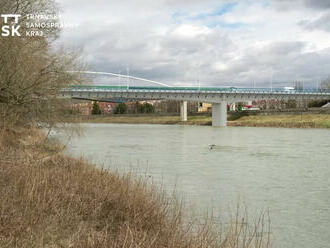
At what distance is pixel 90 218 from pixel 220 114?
62.0m

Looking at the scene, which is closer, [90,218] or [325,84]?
[90,218]

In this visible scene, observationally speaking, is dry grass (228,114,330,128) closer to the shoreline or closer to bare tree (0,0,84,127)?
the shoreline

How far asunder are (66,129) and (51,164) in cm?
752

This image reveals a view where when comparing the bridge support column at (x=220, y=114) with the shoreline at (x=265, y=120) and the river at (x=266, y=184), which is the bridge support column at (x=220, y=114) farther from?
the river at (x=266, y=184)

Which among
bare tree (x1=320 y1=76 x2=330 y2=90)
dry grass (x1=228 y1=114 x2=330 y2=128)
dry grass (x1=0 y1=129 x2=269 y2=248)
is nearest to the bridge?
dry grass (x1=228 y1=114 x2=330 y2=128)

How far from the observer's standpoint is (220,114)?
6812 centimetres

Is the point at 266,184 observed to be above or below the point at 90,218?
below

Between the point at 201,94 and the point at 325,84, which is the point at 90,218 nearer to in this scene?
the point at 201,94

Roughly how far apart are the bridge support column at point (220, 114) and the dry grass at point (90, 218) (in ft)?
192

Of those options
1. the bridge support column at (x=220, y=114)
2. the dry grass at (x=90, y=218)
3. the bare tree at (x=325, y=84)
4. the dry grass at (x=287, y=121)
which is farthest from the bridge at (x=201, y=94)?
the dry grass at (x=90, y=218)

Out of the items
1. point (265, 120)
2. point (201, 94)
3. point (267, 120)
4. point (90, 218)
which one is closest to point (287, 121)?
point (267, 120)

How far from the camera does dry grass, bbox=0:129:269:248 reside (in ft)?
17.9

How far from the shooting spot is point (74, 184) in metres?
9.16

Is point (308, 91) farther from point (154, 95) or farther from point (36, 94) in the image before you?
point (36, 94)
